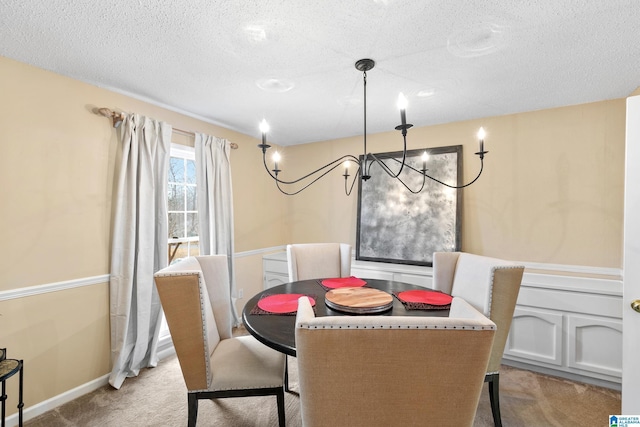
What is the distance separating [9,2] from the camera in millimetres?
1367

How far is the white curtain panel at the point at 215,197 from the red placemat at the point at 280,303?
1.38 metres

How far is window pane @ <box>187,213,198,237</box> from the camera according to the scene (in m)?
3.05

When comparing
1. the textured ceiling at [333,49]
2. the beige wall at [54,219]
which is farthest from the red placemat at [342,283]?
the beige wall at [54,219]

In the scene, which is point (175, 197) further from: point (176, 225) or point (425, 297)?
point (425, 297)

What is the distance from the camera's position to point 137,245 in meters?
2.41

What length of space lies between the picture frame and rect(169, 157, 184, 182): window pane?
2071 mm

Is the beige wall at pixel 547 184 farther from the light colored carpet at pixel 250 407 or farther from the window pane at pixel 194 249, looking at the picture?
the window pane at pixel 194 249

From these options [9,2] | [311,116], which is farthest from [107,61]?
[311,116]

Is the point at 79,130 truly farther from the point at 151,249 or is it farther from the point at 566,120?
the point at 566,120

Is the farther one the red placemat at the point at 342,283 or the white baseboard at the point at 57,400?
the red placemat at the point at 342,283

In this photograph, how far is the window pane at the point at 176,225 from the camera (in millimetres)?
2904

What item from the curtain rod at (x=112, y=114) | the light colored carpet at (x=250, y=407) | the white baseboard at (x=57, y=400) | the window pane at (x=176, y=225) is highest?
the curtain rod at (x=112, y=114)

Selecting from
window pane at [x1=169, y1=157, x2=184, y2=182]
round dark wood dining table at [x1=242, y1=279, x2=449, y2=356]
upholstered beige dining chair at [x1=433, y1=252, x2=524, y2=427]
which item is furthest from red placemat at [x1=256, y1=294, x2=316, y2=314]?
window pane at [x1=169, y1=157, x2=184, y2=182]

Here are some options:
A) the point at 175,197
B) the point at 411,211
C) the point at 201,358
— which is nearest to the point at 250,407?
the point at 201,358
